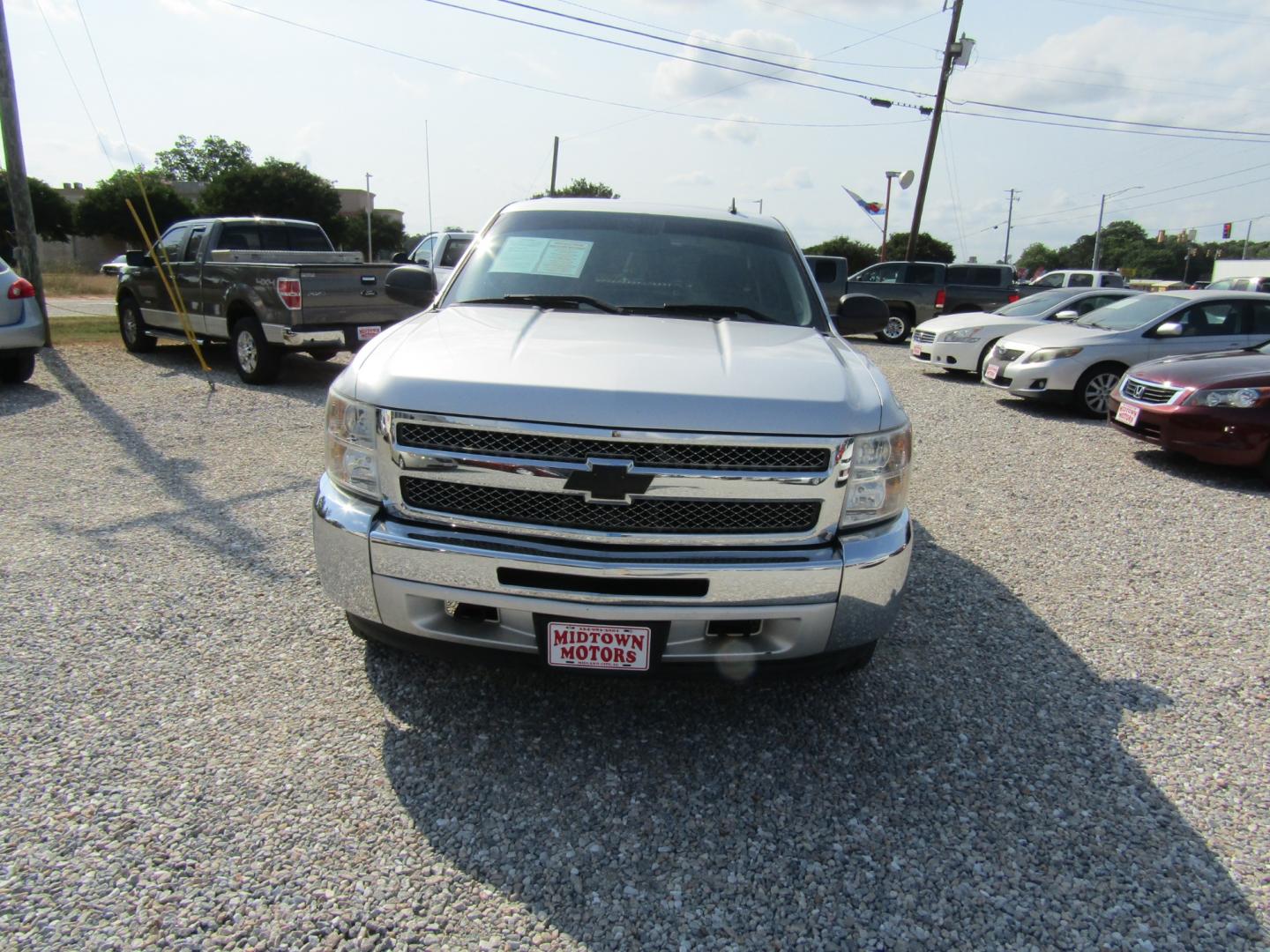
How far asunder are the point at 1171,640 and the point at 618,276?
3.14 metres

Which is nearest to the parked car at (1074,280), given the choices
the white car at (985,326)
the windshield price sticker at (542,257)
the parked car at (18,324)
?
the white car at (985,326)

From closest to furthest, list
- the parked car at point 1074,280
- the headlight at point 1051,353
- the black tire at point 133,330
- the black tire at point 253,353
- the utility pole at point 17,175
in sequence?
the black tire at point 253,353, the headlight at point 1051,353, the utility pole at point 17,175, the black tire at point 133,330, the parked car at point 1074,280

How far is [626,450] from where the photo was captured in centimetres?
254

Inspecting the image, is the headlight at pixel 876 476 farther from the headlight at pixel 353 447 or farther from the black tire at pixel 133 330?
the black tire at pixel 133 330

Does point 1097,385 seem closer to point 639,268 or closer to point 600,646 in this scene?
point 639,268

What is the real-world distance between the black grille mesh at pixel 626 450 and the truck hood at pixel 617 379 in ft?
0.20

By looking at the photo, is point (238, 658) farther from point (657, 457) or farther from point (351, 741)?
point (657, 457)

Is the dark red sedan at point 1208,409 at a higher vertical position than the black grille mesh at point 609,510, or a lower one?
lower

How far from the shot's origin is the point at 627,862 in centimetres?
238

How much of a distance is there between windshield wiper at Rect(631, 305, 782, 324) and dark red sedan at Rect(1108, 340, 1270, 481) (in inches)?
208

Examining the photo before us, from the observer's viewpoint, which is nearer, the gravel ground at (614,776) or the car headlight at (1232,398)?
the gravel ground at (614,776)

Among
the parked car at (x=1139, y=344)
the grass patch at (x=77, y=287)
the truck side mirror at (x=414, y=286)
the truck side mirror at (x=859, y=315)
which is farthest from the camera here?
the grass patch at (x=77, y=287)

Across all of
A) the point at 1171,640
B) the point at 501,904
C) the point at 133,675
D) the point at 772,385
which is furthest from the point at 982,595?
the point at 133,675

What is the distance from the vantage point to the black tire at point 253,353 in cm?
970
